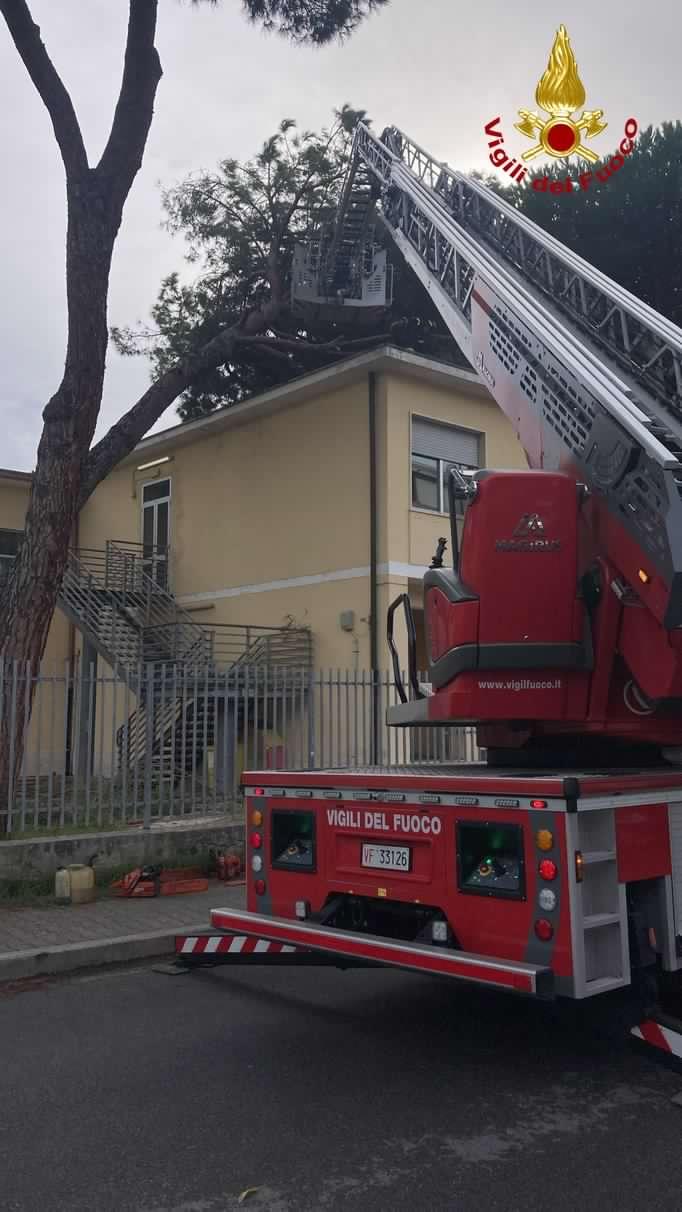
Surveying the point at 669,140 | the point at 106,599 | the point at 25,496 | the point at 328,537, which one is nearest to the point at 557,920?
the point at 328,537

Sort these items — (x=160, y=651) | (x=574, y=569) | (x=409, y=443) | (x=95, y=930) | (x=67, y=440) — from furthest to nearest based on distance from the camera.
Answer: (x=160, y=651) < (x=409, y=443) < (x=67, y=440) < (x=95, y=930) < (x=574, y=569)

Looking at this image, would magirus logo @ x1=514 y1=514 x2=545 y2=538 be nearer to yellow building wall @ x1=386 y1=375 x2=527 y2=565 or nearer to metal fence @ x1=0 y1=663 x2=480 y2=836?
metal fence @ x1=0 y1=663 x2=480 y2=836

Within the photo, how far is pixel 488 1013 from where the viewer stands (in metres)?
5.97

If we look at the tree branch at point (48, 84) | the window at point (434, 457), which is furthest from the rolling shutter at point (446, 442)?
the tree branch at point (48, 84)

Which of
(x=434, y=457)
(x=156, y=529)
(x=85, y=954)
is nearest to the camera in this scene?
(x=85, y=954)

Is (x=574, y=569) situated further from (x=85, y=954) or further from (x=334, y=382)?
(x=334, y=382)

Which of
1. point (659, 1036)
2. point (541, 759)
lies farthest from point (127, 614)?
point (659, 1036)

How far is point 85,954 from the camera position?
7.31 metres

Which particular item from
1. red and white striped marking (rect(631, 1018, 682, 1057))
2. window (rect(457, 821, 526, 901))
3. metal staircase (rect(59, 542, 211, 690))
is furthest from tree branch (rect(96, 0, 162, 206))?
red and white striped marking (rect(631, 1018, 682, 1057))

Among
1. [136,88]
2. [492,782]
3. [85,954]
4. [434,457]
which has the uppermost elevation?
[136,88]

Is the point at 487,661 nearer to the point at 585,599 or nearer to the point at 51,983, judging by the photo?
the point at 585,599

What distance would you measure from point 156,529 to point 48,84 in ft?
33.9

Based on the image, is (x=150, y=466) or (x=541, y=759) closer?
(x=541, y=759)

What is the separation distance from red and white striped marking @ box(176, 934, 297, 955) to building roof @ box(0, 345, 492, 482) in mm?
10362
